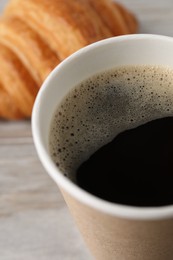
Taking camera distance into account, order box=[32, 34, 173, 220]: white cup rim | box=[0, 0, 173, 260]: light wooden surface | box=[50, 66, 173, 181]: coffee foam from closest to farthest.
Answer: box=[32, 34, 173, 220]: white cup rim < box=[50, 66, 173, 181]: coffee foam < box=[0, 0, 173, 260]: light wooden surface

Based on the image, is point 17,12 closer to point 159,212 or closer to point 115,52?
point 115,52

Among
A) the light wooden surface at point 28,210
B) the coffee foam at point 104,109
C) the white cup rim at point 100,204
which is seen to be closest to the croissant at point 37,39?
the light wooden surface at point 28,210

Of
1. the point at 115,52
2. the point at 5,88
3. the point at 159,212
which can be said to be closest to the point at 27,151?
the point at 5,88

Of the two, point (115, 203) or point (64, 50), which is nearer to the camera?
point (115, 203)

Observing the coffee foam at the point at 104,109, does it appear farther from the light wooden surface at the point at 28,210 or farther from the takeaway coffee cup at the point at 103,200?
the light wooden surface at the point at 28,210

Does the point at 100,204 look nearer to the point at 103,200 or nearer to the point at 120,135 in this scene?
the point at 103,200

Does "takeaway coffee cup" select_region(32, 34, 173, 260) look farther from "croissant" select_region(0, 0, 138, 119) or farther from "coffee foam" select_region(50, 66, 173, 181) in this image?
"croissant" select_region(0, 0, 138, 119)

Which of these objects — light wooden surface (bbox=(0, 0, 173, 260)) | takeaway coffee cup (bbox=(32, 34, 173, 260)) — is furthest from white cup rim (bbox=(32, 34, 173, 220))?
light wooden surface (bbox=(0, 0, 173, 260))
